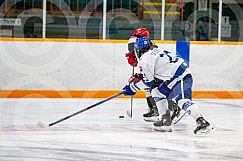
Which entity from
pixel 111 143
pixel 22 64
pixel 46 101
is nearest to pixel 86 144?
pixel 111 143

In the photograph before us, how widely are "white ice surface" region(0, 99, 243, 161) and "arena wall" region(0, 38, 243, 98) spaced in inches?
34.7

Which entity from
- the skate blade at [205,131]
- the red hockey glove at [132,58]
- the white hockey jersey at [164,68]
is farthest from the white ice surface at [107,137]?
the red hockey glove at [132,58]

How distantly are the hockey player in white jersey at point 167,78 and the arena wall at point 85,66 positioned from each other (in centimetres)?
337

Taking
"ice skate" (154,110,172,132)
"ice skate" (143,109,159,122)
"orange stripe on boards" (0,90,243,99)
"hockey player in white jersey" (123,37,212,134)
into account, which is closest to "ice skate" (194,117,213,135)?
"hockey player in white jersey" (123,37,212,134)

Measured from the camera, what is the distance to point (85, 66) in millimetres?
9547

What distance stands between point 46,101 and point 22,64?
835 millimetres

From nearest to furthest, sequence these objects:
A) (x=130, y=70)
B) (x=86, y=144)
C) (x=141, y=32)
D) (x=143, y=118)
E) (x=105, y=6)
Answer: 1. (x=86, y=144)
2. (x=141, y=32)
3. (x=143, y=118)
4. (x=130, y=70)
5. (x=105, y=6)

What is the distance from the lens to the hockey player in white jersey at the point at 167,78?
5.88 metres

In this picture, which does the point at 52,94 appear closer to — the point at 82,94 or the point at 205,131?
the point at 82,94

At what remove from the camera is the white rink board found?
30.4ft

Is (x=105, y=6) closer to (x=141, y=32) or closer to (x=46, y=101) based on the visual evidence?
(x=46, y=101)

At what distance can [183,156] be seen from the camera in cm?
485

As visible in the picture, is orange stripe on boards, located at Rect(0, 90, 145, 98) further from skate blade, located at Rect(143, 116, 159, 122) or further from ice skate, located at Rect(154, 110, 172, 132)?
ice skate, located at Rect(154, 110, 172, 132)

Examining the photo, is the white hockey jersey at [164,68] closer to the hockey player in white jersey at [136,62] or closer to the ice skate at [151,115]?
the hockey player in white jersey at [136,62]
